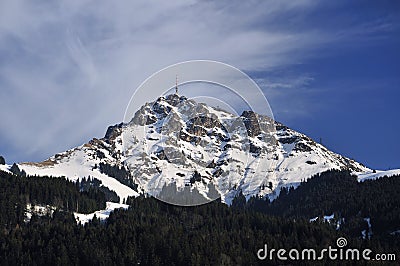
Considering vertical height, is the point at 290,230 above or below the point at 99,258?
above

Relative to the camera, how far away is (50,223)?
652 feet

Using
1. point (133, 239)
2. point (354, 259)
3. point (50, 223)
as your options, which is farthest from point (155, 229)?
point (354, 259)

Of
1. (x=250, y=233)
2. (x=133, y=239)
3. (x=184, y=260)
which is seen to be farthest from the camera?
(x=250, y=233)

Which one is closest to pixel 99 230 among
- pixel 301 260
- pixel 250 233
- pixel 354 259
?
pixel 250 233

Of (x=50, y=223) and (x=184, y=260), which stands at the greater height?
(x=50, y=223)

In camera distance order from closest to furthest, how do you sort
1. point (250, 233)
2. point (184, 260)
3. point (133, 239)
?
1. point (184, 260)
2. point (133, 239)
3. point (250, 233)

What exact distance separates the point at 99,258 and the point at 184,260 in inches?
839

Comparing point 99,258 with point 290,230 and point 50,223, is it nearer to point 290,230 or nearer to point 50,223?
point 50,223

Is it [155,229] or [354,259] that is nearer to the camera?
[354,259]

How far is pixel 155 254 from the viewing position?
16800cm

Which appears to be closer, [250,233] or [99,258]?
[99,258]

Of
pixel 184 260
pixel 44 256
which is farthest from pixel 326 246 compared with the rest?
pixel 44 256

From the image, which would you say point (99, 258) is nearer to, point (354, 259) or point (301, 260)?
point (301, 260)

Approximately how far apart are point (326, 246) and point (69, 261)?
229 ft
